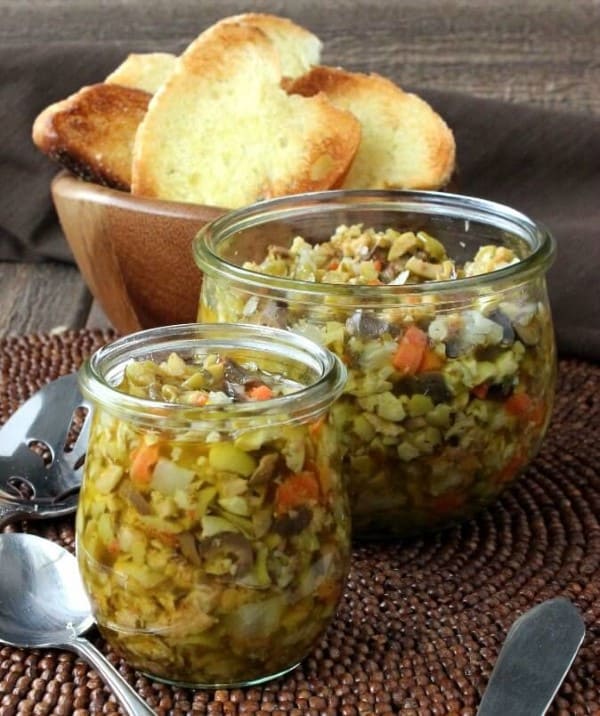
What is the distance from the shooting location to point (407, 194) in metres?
1.60

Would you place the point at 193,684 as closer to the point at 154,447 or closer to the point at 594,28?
the point at 154,447

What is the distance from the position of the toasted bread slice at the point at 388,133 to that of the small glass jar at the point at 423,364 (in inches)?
20.9

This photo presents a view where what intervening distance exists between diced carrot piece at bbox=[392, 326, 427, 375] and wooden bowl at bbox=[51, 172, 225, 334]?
58cm

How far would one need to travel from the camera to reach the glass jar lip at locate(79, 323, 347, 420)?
3.54 ft

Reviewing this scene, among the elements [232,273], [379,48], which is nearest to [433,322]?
[232,273]

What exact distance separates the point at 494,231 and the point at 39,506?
633mm

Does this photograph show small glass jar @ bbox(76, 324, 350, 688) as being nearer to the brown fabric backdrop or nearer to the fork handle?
the fork handle

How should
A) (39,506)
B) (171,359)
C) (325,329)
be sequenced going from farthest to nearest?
1. (39,506)
2. (325,329)
3. (171,359)

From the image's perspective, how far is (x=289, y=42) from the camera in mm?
2188

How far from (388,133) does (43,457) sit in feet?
2.61

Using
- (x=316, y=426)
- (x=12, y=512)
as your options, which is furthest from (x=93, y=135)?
(x=316, y=426)

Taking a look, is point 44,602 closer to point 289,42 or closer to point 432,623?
point 432,623

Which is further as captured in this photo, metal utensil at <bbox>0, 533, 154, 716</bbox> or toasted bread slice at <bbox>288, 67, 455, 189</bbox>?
toasted bread slice at <bbox>288, 67, 455, 189</bbox>

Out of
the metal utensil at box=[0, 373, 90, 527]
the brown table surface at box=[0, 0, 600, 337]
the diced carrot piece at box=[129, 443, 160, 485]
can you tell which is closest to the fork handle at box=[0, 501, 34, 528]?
the metal utensil at box=[0, 373, 90, 527]
